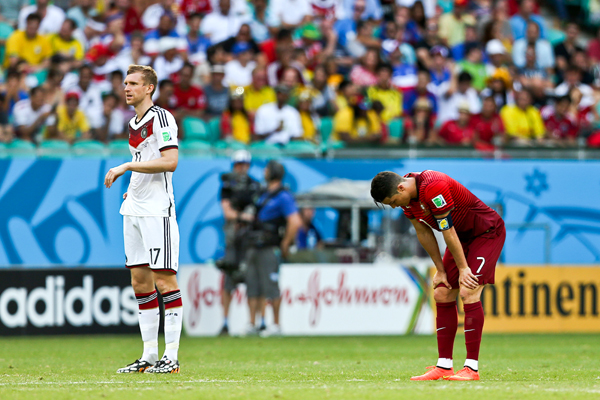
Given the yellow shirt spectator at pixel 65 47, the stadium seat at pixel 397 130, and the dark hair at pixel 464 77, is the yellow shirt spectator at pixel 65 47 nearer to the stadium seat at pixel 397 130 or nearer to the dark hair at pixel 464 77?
the stadium seat at pixel 397 130

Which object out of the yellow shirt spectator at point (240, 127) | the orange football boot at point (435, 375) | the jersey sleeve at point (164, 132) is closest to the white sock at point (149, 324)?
the jersey sleeve at point (164, 132)

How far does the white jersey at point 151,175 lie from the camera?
7.60 m

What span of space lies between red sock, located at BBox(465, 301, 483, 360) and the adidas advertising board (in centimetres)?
704

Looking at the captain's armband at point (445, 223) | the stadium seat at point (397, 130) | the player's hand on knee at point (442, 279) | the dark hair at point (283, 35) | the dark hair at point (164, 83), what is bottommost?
the player's hand on knee at point (442, 279)

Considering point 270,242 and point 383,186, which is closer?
point 383,186

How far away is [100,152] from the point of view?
1541 centimetres

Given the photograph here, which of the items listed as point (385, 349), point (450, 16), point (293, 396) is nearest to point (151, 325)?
point (293, 396)

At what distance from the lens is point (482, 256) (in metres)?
7.15

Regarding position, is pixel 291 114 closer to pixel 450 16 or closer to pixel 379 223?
pixel 379 223

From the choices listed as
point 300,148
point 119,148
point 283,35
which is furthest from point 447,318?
point 283,35

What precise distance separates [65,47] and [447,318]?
1228 cm

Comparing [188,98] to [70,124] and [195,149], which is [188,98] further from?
[70,124]

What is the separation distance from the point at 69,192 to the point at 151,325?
8196 mm

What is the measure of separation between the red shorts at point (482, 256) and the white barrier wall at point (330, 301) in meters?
6.50
